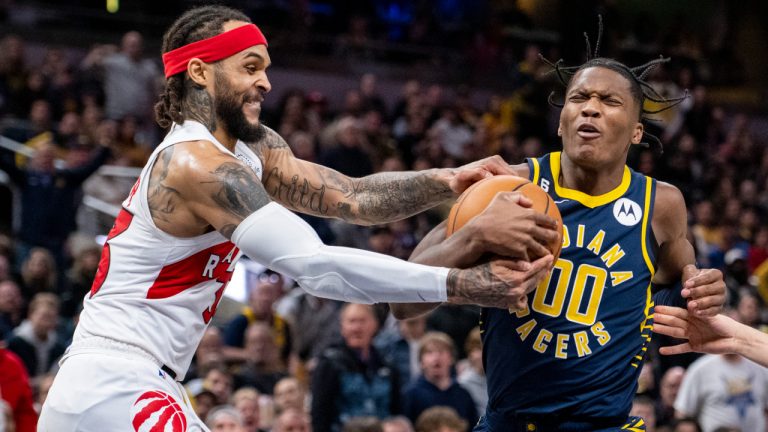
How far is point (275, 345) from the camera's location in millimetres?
9359

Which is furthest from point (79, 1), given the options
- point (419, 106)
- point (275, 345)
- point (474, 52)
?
point (275, 345)

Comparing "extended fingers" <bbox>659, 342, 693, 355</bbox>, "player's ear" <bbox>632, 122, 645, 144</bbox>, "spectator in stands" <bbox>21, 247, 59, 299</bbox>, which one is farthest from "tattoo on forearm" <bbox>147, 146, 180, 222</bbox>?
"spectator in stands" <bbox>21, 247, 59, 299</bbox>

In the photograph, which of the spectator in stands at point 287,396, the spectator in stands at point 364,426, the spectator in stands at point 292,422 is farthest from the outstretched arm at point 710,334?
the spectator in stands at point 287,396

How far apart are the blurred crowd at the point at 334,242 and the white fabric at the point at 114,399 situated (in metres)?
2.35

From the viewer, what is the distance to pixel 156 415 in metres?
4.08

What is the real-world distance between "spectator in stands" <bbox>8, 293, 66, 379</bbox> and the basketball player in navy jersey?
188 inches

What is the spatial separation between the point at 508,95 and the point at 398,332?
889 centimetres

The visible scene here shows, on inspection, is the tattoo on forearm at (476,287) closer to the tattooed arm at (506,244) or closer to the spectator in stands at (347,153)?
the tattooed arm at (506,244)

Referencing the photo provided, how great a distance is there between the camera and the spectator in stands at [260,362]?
8.80m

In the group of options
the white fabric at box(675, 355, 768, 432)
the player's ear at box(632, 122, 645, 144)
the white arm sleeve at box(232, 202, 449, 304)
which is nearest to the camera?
the white arm sleeve at box(232, 202, 449, 304)

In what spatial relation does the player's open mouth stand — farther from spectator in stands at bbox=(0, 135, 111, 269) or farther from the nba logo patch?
spectator in stands at bbox=(0, 135, 111, 269)

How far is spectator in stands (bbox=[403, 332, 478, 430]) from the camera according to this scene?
27.8ft

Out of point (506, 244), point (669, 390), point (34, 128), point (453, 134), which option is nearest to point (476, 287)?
point (506, 244)

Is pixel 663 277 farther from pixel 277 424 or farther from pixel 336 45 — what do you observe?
pixel 336 45
